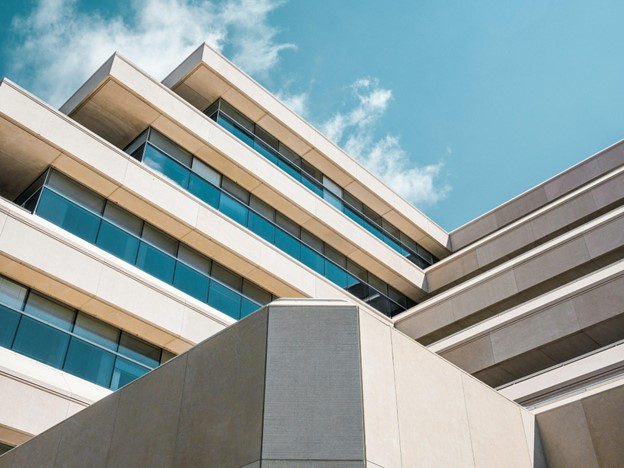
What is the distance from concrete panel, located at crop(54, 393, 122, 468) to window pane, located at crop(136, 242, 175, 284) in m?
9.02

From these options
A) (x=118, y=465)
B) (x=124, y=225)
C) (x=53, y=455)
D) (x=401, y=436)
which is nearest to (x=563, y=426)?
(x=401, y=436)

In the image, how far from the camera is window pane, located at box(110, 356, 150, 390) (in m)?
17.2

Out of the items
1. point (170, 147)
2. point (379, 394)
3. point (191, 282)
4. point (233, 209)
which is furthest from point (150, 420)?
point (170, 147)

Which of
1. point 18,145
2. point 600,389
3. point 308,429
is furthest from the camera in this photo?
point 18,145

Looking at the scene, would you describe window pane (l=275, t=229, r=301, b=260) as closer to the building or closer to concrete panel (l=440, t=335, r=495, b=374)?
the building

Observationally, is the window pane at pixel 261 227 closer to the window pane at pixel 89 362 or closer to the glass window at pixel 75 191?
the glass window at pixel 75 191

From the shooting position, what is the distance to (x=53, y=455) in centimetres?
1101

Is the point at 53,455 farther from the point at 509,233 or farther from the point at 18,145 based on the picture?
the point at 509,233

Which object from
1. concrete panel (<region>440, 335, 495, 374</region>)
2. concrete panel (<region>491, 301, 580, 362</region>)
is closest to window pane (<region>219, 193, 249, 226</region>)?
concrete panel (<region>440, 335, 495, 374</region>)

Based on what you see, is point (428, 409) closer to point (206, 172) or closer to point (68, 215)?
point (68, 215)

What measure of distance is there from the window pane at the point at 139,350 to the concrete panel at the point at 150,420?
27.0ft

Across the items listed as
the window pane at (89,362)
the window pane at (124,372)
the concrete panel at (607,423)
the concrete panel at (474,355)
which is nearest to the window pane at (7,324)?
the window pane at (89,362)

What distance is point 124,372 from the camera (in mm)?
17609

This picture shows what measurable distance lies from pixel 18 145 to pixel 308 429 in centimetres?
1475
